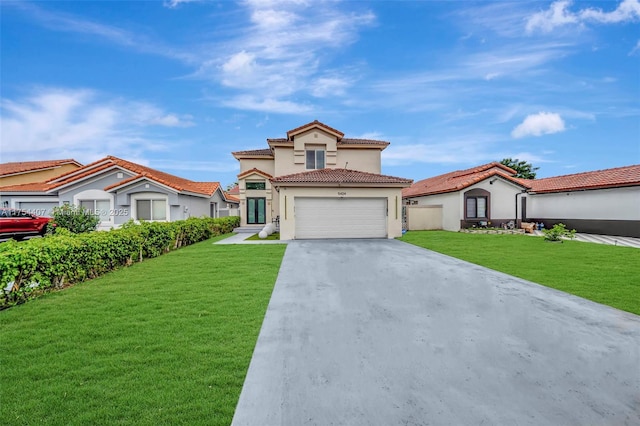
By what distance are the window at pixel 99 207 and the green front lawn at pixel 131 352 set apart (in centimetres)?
1549

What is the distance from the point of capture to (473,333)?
13.9 ft

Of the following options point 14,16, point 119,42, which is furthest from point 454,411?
point 119,42

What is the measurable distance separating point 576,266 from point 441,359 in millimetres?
8370

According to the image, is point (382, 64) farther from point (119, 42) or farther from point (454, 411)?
point (454, 411)

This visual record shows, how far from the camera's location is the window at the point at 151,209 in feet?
63.6

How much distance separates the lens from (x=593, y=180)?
1948cm

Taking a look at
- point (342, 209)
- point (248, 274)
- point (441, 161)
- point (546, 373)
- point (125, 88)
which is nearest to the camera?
point (546, 373)

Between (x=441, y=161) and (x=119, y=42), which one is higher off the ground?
(x=119, y=42)

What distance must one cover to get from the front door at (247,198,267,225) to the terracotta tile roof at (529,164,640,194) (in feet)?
70.9

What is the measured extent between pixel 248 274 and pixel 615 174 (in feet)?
78.1

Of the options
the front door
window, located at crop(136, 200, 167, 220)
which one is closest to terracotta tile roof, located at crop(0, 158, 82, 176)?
window, located at crop(136, 200, 167, 220)

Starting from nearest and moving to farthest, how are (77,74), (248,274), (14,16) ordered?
(248,274) → (14,16) → (77,74)

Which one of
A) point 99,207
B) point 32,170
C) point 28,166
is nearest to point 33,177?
point 32,170

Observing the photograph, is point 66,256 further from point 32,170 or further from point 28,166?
point 28,166
